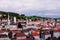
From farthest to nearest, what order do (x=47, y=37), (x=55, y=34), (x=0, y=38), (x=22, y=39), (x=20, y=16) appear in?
(x=20, y=16), (x=55, y=34), (x=47, y=37), (x=22, y=39), (x=0, y=38)

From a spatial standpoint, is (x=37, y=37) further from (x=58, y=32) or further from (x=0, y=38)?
(x=0, y=38)

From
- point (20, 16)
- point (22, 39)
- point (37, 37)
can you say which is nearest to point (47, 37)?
point (37, 37)

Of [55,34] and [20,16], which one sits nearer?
[55,34]

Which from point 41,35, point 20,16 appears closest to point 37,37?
point 41,35

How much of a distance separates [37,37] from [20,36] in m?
1.59

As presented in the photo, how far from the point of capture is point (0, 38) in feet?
32.7

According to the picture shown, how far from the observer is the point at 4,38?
1001 centimetres

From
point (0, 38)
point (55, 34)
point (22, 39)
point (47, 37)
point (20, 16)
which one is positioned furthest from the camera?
point (20, 16)

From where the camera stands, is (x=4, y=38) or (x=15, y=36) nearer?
(x=4, y=38)

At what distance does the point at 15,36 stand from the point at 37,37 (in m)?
1.37

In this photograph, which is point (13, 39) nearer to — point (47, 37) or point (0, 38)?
point (0, 38)

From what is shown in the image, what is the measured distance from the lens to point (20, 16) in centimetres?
2736

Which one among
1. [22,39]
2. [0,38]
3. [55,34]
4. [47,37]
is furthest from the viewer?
[55,34]

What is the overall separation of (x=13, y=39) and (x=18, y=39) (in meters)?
0.27
